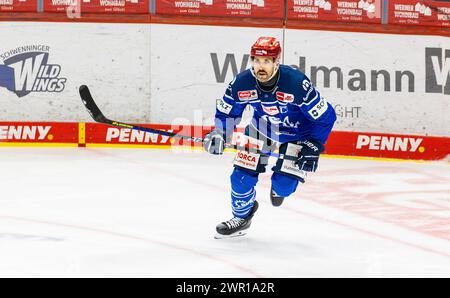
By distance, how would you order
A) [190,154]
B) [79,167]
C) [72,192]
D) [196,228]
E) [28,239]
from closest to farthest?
[28,239]
[196,228]
[72,192]
[79,167]
[190,154]

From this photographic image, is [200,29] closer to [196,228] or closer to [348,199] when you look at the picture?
[348,199]

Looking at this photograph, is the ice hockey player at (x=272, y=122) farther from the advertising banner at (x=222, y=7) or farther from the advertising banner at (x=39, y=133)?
the advertising banner at (x=39, y=133)

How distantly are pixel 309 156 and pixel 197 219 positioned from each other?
4.58 ft

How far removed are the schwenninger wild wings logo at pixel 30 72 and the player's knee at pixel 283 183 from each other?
488 centimetres

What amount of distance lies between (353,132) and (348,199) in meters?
2.43

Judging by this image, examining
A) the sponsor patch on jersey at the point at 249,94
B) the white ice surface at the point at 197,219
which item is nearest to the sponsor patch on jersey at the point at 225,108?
the sponsor patch on jersey at the point at 249,94

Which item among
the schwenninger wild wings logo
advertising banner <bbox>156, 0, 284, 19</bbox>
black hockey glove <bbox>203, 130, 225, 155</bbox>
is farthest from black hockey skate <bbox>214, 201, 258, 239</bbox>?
the schwenninger wild wings logo

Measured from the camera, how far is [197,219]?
25.3ft

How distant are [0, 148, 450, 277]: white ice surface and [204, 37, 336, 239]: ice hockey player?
15.3 inches

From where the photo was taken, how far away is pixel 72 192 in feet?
28.4

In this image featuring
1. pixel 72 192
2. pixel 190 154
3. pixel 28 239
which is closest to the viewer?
pixel 28 239

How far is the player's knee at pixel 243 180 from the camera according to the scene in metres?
6.82

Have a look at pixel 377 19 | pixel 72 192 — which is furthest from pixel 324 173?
pixel 72 192
